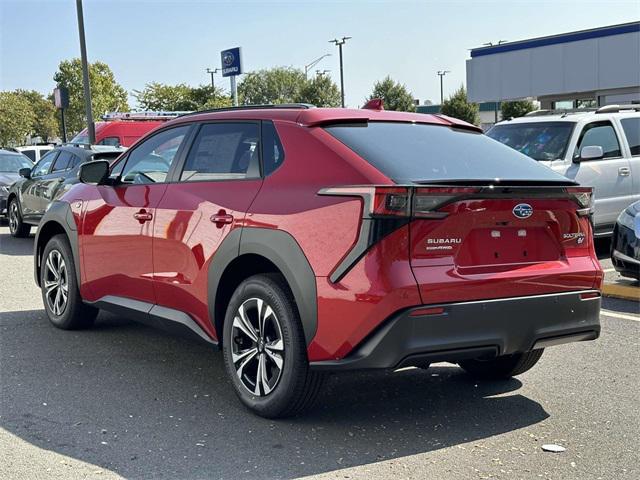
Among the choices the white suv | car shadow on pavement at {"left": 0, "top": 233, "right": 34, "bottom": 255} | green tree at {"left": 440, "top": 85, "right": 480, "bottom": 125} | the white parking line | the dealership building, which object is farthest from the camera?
green tree at {"left": 440, "top": 85, "right": 480, "bottom": 125}

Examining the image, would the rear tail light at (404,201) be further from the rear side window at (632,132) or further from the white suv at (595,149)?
the rear side window at (632,132)

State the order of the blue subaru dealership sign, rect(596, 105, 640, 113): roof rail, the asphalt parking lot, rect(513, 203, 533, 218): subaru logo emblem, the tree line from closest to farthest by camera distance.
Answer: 1. the asphalt parking lot
2. rect(513, 203, 533, 218): subaru logo emblem
3. rect(596, 105, 640, 113): roof rail
4. the blue subaru dealership sign
5. the tree line

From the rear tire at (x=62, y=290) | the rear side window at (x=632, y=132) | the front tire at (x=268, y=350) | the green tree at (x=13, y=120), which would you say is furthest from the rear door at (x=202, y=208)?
the green tree at (x=13, y=120)

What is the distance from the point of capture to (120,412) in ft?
15.7

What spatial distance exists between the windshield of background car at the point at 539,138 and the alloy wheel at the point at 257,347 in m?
6.76

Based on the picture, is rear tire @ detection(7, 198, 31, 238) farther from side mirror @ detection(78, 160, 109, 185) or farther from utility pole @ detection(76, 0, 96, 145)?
side mirror @ detection(78, 160, 109, 185)

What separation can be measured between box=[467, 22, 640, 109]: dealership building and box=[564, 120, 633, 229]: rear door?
26.3 meters

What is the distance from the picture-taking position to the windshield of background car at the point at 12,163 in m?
18.3

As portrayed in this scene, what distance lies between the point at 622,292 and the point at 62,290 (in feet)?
17.4

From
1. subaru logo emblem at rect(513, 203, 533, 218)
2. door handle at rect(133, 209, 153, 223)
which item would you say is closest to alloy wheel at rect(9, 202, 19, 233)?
door handle at rect(133, 209, 153, 223)

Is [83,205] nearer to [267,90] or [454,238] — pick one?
[454,238]

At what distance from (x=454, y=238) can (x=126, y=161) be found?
121 inches

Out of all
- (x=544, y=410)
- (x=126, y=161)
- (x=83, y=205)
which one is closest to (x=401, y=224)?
(x=544, y=410)

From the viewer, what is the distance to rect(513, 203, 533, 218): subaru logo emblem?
436 centimetres
